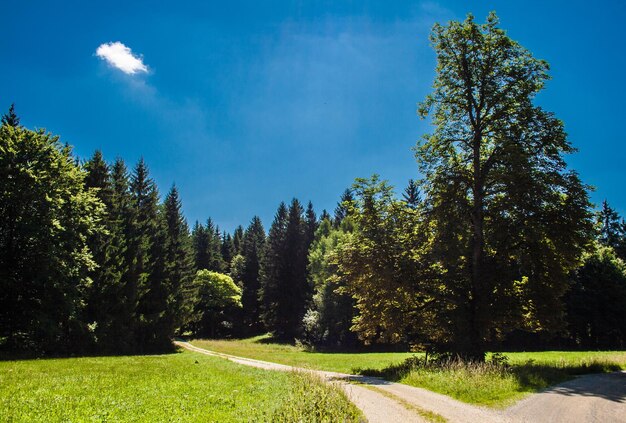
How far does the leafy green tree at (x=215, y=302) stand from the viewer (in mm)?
71188

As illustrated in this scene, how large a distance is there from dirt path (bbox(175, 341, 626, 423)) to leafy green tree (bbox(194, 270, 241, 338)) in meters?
61.2

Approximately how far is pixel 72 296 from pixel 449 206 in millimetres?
27247

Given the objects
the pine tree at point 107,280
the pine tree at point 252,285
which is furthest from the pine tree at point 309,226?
the pine tree at point 107,280

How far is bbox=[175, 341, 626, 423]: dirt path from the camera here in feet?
31.0

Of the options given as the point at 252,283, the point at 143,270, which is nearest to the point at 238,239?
the point at 252,283

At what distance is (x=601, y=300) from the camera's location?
44.6m

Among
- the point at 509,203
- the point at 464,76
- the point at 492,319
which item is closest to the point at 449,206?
the point at 509,203

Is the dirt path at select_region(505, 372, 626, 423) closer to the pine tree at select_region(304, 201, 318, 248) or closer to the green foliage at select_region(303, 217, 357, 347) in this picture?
the green foliage at select_region(303, 217, 357, 347)

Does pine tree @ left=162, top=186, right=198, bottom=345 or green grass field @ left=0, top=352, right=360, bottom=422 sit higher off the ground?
pine tree @ left=162, top=186, right=198, bottom=345

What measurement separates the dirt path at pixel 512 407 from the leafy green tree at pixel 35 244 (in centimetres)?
2407

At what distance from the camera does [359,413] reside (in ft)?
31.6

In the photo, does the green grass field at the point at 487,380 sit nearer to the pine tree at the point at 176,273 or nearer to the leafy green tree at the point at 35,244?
the leafy green tree at the point at 35,244

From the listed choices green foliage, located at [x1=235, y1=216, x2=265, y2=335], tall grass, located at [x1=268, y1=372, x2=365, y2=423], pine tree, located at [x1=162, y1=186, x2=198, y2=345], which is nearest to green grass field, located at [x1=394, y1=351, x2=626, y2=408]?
tall grass, located at [x1=268, y1=372, x2=365, y2=423]

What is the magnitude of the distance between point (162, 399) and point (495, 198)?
19136mm
